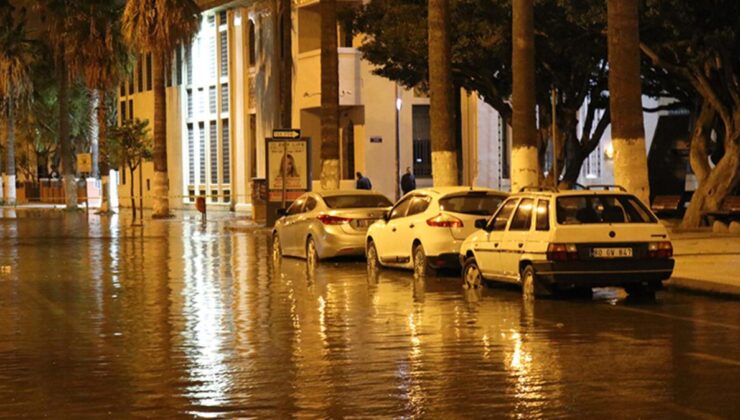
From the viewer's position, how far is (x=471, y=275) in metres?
20.3

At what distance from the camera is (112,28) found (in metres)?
64.4

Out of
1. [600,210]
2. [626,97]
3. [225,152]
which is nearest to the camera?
[600,210]

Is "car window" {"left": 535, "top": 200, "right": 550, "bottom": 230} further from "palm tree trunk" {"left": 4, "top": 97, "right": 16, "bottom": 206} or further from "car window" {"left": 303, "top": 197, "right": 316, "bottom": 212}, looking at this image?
"palm tree trunk" {"left": 4, "top": 97, "right": 16, "bottom": 206}

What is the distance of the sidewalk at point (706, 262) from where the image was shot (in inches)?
747

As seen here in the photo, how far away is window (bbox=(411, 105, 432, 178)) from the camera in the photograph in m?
55.2

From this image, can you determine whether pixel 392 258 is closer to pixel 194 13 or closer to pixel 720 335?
pixel 720 335

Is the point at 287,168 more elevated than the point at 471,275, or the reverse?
the point at 287,168

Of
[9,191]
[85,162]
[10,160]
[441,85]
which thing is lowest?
[9,191]

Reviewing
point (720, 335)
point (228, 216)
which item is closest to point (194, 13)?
point (228, 216)

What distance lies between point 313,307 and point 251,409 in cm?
790

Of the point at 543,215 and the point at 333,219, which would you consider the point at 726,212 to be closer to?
the point at 333,219

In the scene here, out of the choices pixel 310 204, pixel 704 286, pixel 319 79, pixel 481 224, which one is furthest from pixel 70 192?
pixel 704 286

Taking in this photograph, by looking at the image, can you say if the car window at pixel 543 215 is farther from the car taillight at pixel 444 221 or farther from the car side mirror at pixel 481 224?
the car taillight at pixel 444 221

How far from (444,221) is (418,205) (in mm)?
1022
